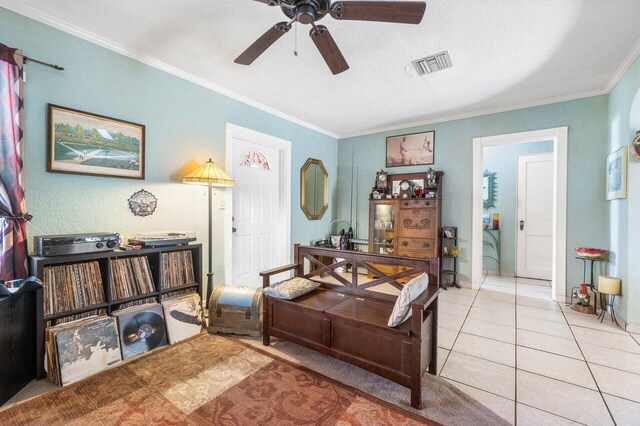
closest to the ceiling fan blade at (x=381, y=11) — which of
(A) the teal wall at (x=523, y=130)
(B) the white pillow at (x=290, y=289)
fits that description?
(B) the white pillow at (x=290, y=289)

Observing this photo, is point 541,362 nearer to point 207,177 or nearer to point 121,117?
point 207,177

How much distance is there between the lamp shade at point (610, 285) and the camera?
Result: 2.86 meters

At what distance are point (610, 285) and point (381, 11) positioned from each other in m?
3.48

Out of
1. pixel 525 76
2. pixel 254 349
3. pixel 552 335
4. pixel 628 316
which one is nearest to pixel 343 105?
pixel 525 76

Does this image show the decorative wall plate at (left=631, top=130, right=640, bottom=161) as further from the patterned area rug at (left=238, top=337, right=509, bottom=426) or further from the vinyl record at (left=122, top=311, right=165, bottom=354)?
the vinyl record at (left=122, top=311, right=165, bottom=354)

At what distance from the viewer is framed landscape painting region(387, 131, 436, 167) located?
4641 mm

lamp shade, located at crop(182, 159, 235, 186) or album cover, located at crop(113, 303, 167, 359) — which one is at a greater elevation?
lamp shade, located at crop(182, 159, 235, 186)

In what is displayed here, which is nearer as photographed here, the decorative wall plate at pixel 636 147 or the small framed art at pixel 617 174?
the decorative wall plate at pixel 636 147

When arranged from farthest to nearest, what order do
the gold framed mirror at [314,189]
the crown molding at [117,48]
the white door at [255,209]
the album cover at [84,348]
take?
the gold framed mirror at [314,189]
the white door at [255,209]
the crown molding at [117,48]
the album cover at [84,348]

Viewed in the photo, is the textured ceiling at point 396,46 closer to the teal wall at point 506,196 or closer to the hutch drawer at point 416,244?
the teal wall at point 506,196

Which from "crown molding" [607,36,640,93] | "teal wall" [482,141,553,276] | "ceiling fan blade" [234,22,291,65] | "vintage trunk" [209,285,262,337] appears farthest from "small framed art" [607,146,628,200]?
"vintage trunk" [209,285,262,337]

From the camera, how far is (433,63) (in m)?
2.75

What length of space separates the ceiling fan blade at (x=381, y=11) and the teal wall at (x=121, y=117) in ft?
6.96

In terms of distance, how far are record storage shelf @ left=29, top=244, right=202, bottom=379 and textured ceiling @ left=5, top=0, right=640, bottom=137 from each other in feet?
5.98
